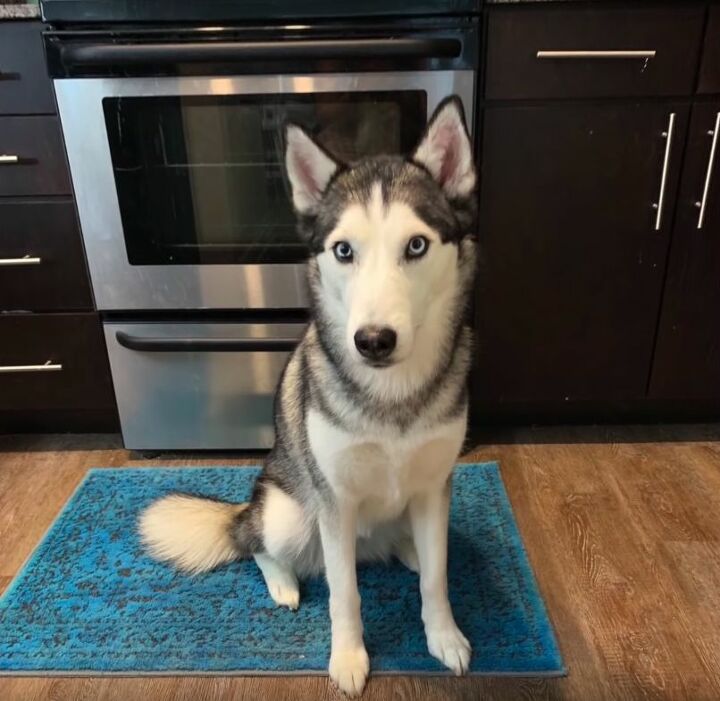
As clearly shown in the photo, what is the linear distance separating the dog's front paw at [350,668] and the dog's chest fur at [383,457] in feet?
1.02

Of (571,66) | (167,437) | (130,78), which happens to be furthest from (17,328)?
(571,66)

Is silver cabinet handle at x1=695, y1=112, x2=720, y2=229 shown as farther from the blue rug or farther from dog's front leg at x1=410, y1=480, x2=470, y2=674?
dog's front leg at x1=410, y1=480, x2=470, y2=674

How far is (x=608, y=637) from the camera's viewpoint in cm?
137

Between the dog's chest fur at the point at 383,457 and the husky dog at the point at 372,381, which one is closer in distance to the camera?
the husky dog at the point at 372,381

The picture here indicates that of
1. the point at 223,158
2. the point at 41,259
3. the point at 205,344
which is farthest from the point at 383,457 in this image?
the point at 41,259

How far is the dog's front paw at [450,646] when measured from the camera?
4.22 feet

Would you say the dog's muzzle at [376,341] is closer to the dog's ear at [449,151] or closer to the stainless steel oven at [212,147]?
the dog's ear at [449,151]

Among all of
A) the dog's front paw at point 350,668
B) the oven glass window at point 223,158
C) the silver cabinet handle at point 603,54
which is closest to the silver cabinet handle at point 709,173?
the silver cabinet handle at point 603,54

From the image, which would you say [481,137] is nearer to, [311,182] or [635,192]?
[635,192]

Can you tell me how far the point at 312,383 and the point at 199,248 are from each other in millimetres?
787

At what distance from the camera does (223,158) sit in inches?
69.1

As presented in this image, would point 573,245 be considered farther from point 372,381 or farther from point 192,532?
point 192,532

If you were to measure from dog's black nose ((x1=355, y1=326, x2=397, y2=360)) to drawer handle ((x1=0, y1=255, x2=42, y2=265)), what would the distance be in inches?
49.9

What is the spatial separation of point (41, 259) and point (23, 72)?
1.62ft
